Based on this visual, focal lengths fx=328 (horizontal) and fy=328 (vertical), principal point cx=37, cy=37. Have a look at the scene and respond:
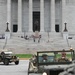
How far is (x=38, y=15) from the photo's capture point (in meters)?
93.8

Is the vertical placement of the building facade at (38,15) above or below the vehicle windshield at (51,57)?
above

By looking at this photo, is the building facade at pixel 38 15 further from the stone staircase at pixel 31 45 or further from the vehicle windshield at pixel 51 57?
the vehicle windshield at pixel 51 57

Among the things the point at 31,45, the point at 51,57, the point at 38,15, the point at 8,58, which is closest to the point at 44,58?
the point at 51,57

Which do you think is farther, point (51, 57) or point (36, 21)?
point (36, 21)

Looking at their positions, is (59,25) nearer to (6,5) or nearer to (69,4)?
(69,4)

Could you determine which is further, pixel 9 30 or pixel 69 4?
pixel 69 4

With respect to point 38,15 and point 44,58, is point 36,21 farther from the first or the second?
point 44,58

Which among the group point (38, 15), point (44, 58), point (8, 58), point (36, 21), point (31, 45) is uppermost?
point (38, 15)

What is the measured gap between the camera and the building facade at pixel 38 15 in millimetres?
88125

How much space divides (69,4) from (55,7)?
4382mm

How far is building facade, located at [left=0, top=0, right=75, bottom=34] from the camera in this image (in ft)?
289

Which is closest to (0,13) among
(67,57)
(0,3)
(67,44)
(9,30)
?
(0,3)

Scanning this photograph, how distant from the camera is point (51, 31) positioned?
3472 inches

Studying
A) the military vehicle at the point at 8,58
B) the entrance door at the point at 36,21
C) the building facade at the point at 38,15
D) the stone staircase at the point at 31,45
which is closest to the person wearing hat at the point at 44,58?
the military vehicle at the point at 8,58
